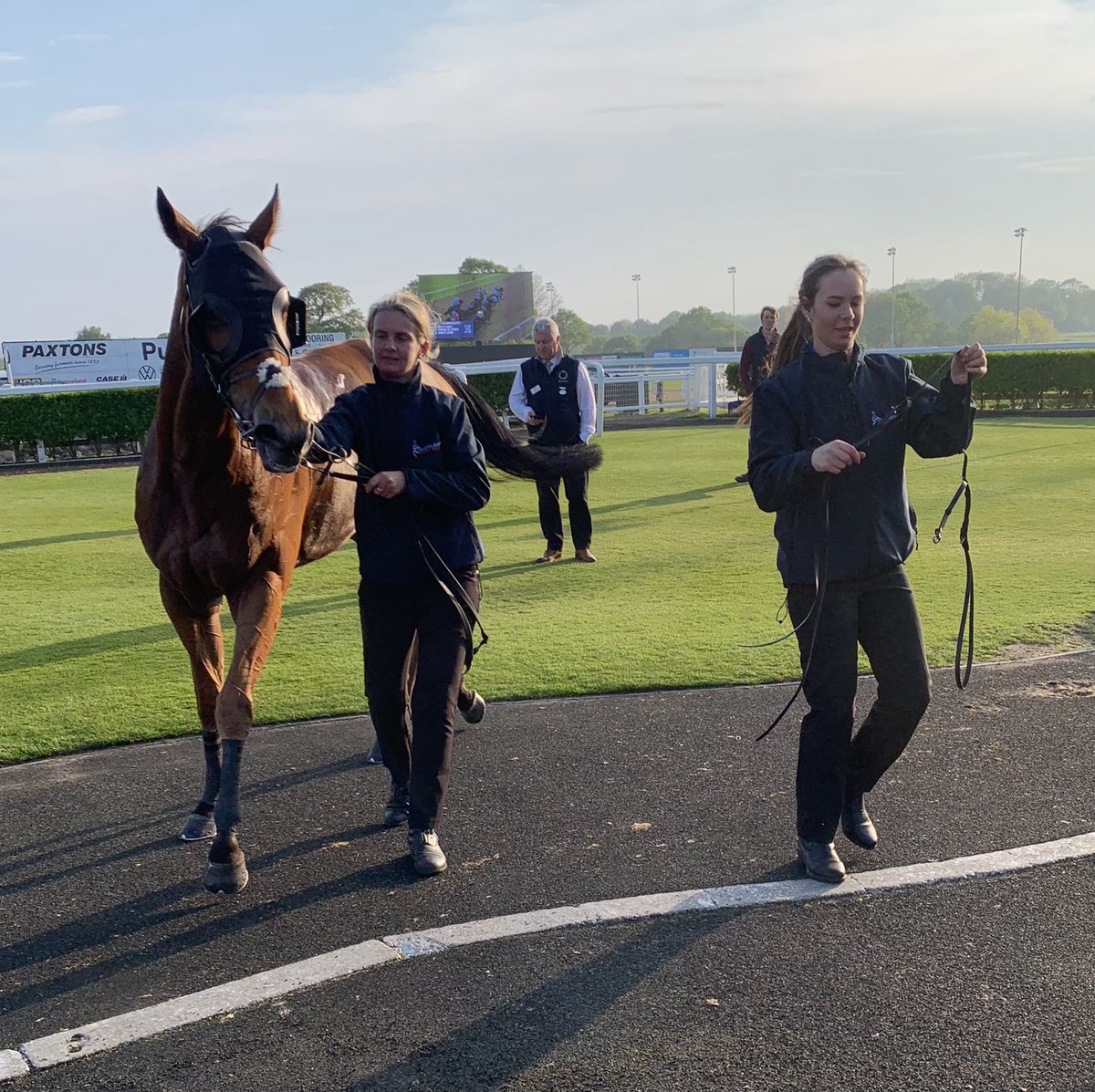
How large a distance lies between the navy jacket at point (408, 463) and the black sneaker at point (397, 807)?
2.87 ft

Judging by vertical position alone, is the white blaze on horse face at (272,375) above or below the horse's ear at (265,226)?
below

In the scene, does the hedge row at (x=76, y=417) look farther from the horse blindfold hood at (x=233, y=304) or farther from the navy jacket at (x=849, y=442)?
the navy jacket at (x=849, y=442)

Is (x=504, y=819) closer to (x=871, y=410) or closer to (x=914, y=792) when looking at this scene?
(x=914, y=792)

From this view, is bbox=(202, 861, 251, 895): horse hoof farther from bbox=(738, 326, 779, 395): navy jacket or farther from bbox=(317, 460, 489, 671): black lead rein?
bbox=(738, 326, 779, 395): navy jacket

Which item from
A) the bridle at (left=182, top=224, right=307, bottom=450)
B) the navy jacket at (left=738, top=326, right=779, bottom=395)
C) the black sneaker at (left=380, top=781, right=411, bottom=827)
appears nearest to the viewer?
the bridle at (left=182, top=224, right=307, bottom=450)

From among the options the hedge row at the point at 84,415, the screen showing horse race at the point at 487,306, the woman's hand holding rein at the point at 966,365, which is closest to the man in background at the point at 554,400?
the woman's hand holding rein at the point at 966,365

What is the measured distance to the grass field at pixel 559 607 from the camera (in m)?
6.09

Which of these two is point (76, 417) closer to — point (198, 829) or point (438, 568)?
point (198, 829)

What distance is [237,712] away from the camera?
3.89 meters

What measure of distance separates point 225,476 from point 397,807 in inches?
55.6

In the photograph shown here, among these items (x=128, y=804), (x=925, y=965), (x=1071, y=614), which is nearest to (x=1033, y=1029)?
(x=925, y=965)

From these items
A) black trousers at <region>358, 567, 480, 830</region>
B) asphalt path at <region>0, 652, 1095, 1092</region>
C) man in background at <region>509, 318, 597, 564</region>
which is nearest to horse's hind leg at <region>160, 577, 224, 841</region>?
asphalt path at <region>0, 652, 1095, 1092</region>

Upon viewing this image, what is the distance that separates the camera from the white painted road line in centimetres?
289

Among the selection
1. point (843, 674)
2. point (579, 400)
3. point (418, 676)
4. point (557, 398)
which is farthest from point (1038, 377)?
point (418, 676)
